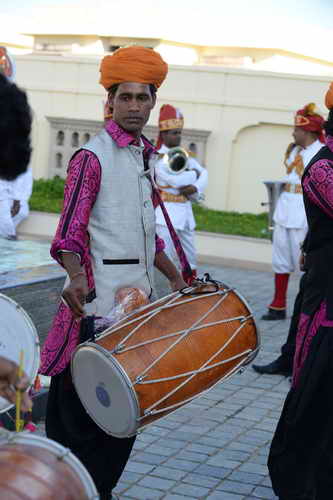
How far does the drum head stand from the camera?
131 inches

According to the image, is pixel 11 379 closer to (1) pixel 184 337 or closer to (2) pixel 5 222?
(1) pixel 184 337

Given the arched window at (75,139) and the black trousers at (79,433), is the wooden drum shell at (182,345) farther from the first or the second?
the arched window at (75,139)

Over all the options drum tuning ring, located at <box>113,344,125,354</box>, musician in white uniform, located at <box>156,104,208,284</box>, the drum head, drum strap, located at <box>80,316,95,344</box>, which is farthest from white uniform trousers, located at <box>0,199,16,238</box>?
drum tuning ring, located at <box>113,344,125,354</box>

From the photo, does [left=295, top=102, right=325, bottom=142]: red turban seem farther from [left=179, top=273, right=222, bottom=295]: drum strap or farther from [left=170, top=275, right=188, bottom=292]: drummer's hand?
[left=179, top=273, right=222, bottom=295]: drum strap

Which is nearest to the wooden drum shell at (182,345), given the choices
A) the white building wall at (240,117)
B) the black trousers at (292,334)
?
the black trousers at (292,334)

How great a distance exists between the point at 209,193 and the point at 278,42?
447 centimetres

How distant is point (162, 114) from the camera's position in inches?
351

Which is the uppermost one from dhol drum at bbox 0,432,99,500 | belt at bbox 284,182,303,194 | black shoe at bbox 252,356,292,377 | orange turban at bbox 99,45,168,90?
orange turban at bbox 99,45,168,90

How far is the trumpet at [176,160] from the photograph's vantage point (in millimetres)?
9039

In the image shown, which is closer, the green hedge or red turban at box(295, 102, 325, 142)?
red turban at box(295, 102, 325, 142)

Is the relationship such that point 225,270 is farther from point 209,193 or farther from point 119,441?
point 119,441

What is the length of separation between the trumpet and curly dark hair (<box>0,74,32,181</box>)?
638 cm

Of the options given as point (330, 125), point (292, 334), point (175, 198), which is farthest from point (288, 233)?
point (330, 125)

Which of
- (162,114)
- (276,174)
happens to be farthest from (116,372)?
(276,174)
